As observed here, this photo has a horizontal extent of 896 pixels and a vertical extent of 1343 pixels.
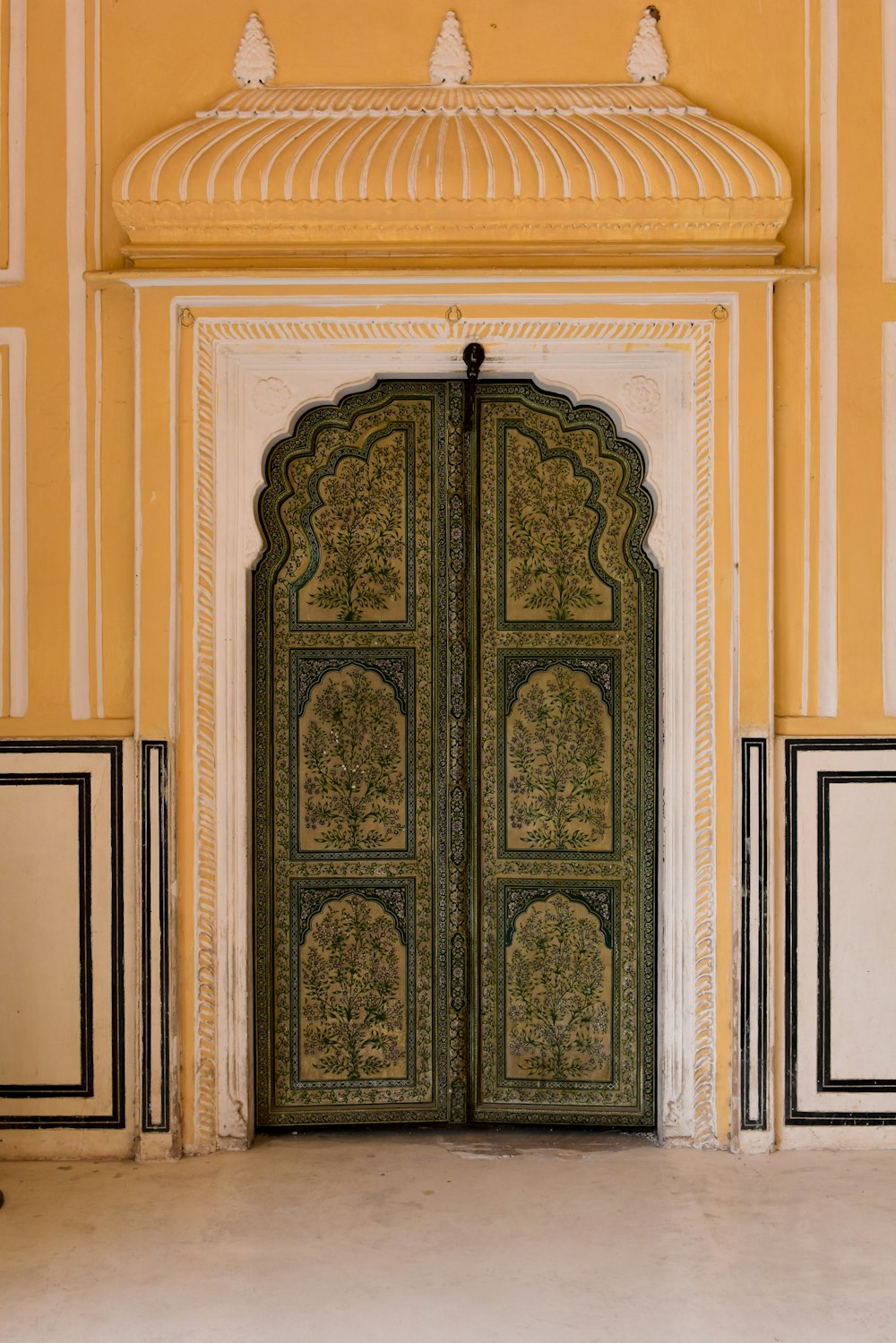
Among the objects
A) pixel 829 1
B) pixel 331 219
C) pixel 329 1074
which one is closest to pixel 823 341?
pixel 829 1

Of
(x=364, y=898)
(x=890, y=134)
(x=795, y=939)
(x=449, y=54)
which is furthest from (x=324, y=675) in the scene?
(x=890, y=134)

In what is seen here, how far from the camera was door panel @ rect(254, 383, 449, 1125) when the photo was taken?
325 cm

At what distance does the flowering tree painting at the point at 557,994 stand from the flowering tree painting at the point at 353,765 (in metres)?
0.44

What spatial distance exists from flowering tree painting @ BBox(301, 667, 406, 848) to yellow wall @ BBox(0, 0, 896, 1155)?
0.49 meters

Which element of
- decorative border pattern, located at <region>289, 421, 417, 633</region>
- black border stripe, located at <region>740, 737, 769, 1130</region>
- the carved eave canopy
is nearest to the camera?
the carved eave canopy

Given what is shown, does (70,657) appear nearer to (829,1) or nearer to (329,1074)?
(329,1074)

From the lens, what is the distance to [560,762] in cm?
329

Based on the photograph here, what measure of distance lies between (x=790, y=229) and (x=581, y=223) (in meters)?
0.55

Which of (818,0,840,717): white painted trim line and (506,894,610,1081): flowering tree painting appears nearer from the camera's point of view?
(818,0,840,717): white painted trim line

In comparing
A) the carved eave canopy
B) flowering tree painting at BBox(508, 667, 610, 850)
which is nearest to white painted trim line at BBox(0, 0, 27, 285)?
the carved eave canopy

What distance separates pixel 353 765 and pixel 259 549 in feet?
1.98

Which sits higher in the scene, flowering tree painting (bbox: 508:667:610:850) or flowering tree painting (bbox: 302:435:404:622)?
flowering tree painting (bbox: 302:435:404:622)

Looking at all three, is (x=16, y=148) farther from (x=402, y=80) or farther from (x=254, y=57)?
(x=402, y=80)

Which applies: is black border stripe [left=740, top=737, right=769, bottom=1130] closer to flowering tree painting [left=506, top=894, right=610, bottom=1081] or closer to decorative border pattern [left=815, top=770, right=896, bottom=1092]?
decorative border pattern [left=815, top=770, right=896, bottom=1092]
